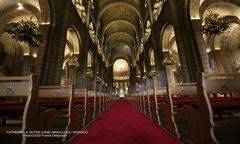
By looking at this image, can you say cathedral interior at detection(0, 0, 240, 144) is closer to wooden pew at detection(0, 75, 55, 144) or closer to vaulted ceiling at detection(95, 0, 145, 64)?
wooden pew at detection(0, 75, 55, 144)

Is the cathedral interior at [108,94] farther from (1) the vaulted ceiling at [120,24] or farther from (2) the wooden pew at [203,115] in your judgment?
(1) the vaulted ceiling at [120,24]

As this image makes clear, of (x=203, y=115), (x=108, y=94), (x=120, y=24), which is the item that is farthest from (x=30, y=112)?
(x=120, y=24)

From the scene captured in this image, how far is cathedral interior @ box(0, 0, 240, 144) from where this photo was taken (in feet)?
7.60

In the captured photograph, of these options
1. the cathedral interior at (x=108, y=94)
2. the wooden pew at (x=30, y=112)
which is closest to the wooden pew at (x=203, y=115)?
the cathedral interior at (x=108, y=94)

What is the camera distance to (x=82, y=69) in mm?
13914

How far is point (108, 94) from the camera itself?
40.7 feet

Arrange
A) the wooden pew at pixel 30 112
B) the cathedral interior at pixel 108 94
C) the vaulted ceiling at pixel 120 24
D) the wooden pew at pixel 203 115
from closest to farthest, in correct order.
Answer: the wooden pew at pixel 30 112 → the wooden pew at pixel 203 115 → the cathedral interior at pixel 108 94 → the vaulted ceiling at pixel 120 24

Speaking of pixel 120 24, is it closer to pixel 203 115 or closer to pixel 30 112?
pixel 203 115

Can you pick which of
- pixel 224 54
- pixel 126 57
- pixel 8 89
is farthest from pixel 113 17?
pixel 8 89

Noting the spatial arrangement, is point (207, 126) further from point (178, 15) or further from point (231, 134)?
point (178, 15)

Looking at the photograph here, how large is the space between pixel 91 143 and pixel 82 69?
11.8 meters

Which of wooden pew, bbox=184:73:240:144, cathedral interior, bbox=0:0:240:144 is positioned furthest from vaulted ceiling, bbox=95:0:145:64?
wooden pew, bbox=184:73:240:144

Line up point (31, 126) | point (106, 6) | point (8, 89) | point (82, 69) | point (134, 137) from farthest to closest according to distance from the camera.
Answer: point (106, 6), point (82, 69), point (134, 137), point (8, 89), point (31, 126)

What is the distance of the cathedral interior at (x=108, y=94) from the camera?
7.60ft
